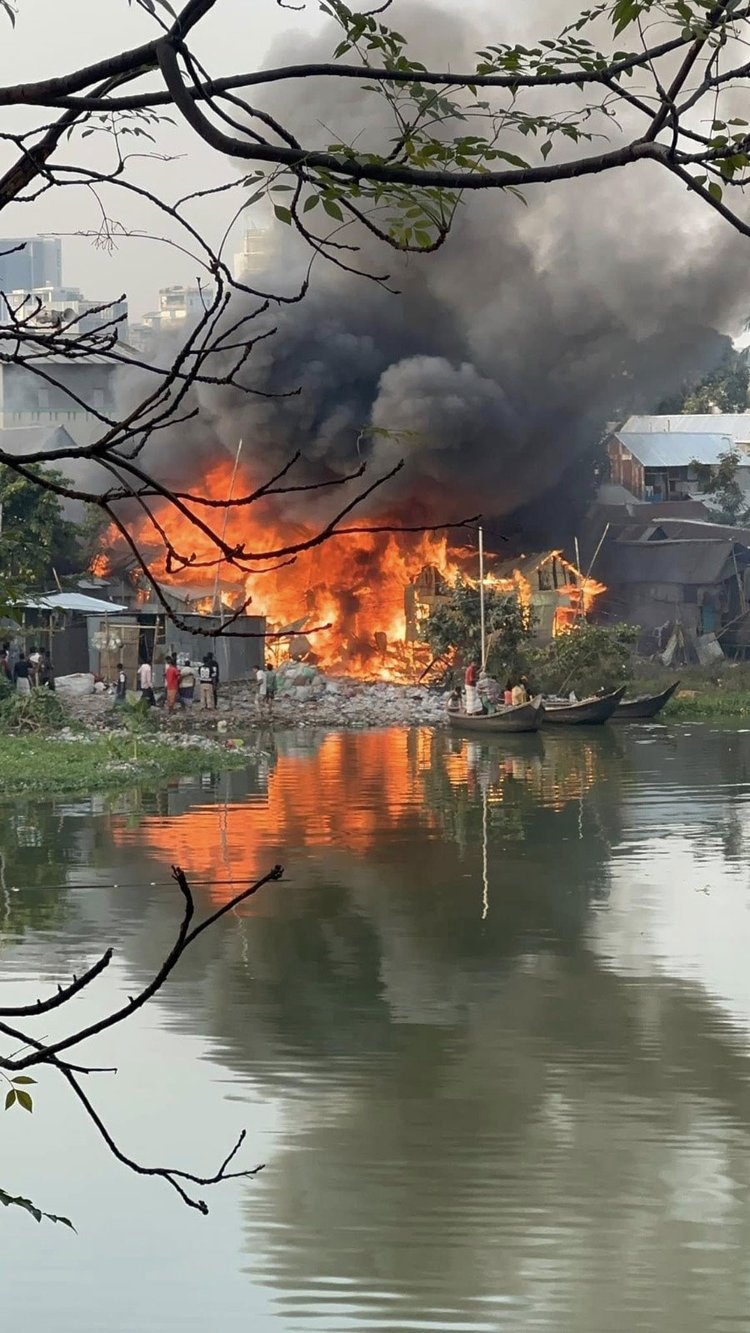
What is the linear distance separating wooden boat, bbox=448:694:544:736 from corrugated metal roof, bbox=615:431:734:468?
48.9 feet

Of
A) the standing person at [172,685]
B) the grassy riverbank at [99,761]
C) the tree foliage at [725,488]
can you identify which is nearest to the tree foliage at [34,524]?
the standing person at [172,685]

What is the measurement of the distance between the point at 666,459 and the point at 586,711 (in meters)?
14.3

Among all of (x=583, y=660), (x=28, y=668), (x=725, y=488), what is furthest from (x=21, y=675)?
(x=725, y=488)

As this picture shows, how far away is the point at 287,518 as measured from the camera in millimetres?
38125

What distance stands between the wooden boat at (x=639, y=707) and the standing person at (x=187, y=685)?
6.55 meters

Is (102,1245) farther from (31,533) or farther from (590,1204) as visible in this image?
(31,533)

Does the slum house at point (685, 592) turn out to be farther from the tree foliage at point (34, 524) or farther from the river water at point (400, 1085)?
the river water at point (400, 1085)

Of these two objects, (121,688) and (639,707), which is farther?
(639,707)

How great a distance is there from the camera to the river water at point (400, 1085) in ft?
20.6

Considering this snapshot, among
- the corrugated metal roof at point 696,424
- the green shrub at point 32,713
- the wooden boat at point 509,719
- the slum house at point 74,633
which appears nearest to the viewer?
the green shrub at point 32,713

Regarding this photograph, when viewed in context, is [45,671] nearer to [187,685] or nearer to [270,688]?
[187,685]

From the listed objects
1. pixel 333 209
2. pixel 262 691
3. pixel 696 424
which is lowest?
pixel 262 691

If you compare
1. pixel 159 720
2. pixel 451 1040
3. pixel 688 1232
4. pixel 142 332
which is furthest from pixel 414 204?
pixel 142 332

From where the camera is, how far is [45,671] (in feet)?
92.1
